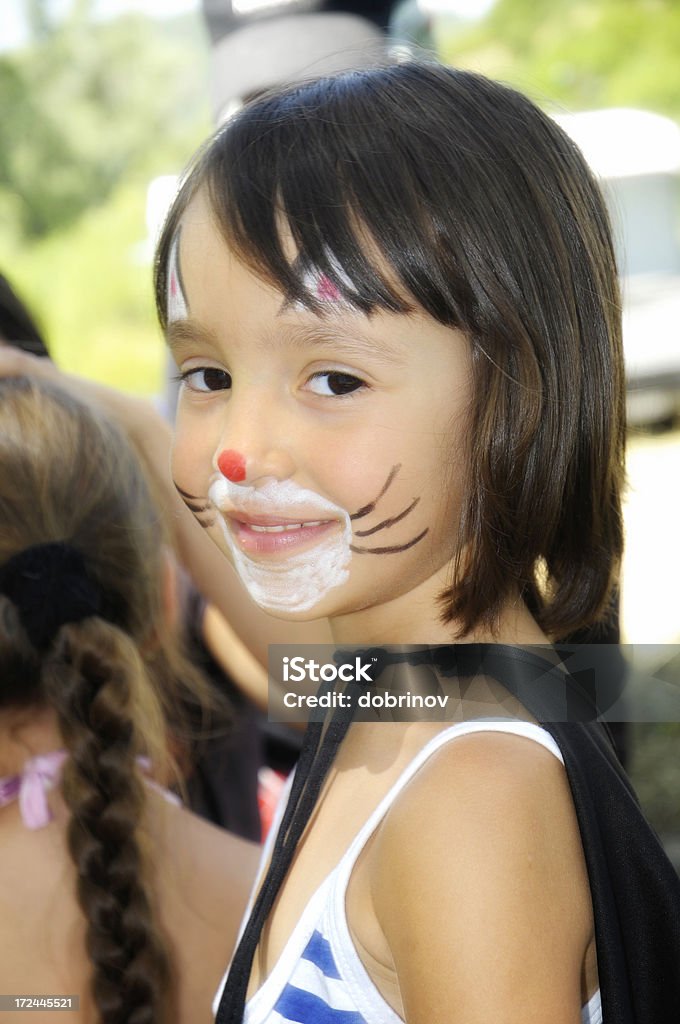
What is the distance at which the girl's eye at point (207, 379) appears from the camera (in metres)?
0.84

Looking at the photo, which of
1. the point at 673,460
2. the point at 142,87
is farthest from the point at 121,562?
the point at 142,87

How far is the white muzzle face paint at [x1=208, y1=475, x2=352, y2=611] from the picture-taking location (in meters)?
0.78

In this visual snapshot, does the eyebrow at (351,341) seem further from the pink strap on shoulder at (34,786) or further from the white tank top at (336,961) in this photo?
the pink strap on shoulder at (34,786)

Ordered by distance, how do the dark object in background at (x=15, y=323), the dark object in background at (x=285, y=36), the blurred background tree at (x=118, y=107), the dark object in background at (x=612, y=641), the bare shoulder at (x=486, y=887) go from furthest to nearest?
the blurred background tree at (x=118, y=107), the dark object in background at (x=285, y=36), the dark object in background at (x=15, y=323), the dark object in background at (x=612, y=641), the bare shoulder at (x=486, y=887)

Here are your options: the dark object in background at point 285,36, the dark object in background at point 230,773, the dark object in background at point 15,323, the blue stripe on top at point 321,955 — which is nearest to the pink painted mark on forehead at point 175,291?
the blue stripe on top at point 321,955

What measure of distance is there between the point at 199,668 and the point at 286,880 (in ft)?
2.88

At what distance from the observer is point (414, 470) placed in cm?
77

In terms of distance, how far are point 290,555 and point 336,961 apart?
30 cm

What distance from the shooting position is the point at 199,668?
5.75 feet

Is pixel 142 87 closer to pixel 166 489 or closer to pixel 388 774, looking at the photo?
pixel 166 489

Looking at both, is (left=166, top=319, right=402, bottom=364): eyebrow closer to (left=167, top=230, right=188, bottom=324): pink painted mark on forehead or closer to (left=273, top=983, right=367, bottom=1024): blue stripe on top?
(left=167, top=230, right=188, bottom=324): pink painted mark on forehead

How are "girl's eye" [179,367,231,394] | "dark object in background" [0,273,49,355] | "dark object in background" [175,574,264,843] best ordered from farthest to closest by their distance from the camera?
1. "dark object in background" [175,574,264,843]
2. "dark object in background" [0,273,49,355]
3. "girl's eye" [179,367,231,394]

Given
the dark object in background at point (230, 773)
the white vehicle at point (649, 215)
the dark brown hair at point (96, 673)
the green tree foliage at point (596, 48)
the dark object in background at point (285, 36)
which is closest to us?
the dark brown hair at point (96, 673)

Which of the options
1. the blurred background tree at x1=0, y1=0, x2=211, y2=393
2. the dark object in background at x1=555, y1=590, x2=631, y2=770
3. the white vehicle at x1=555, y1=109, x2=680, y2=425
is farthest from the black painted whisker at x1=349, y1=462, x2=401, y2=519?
the blurred background tree at x1=0, y1=0, x2=211, y2=393
